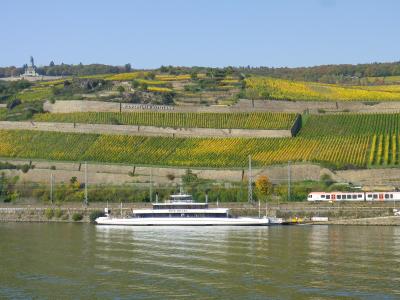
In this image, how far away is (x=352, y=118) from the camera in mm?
87875

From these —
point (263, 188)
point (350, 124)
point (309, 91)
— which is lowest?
point (263, 188)

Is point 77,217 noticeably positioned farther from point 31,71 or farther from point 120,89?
point 31,71

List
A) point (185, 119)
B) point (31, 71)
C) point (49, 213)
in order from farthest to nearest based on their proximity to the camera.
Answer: point (31, 71)
point (185, 119)
point (49, 213)

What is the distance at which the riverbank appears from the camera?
195 ft

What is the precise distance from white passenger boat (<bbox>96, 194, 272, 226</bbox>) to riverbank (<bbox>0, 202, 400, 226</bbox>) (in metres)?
2.96

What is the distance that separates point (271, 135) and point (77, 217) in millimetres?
22394

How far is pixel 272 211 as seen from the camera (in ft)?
204

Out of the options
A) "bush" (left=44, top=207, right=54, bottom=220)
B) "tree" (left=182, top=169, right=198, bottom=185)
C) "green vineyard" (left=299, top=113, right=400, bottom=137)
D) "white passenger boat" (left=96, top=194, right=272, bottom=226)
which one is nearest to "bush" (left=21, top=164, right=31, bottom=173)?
"bush" (left=44, top=207, right=54, bottom=220)

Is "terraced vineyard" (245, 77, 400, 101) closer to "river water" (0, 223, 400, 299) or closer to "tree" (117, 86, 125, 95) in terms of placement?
"tree" (117, 86, 125, 95)

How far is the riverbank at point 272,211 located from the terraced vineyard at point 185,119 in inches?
817

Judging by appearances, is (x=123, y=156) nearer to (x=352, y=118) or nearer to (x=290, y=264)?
(x=352, y=118)

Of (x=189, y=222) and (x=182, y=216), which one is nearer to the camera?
(x=189, y=222)

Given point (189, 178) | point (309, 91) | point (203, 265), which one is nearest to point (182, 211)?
point (189, 178)

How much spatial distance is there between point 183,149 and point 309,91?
30.0 meters
